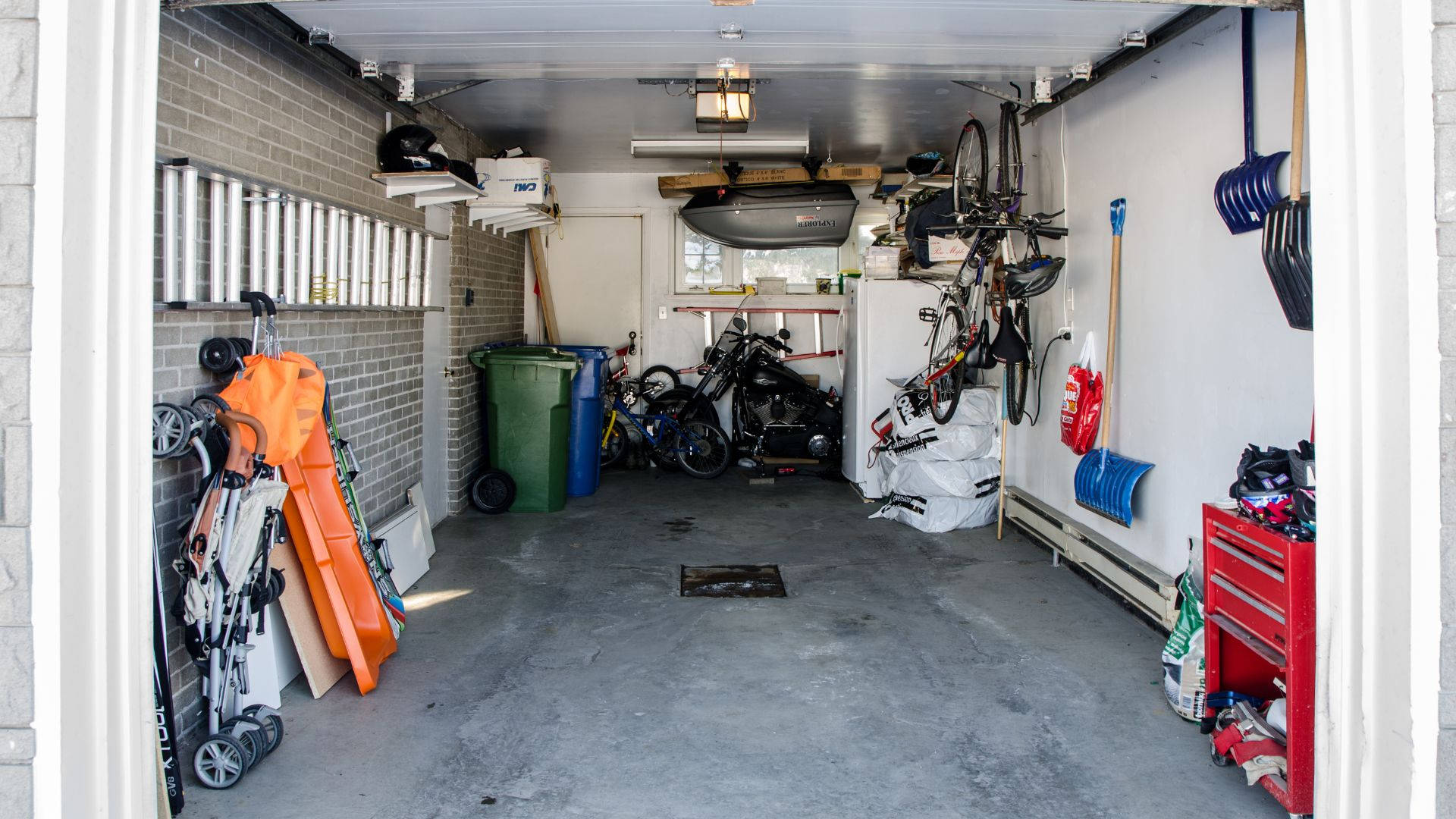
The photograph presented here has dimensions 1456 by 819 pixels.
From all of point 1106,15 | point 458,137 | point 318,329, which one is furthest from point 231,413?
point 458,137

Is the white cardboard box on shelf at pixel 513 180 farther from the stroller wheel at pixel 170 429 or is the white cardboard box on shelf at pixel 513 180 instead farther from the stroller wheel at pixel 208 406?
the stroller wheel at pixel 170 429

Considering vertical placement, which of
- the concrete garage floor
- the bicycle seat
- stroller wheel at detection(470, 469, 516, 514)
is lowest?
the concrete garage floor

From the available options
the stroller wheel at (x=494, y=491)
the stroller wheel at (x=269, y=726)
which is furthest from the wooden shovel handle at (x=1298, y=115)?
the stroller wheel at (x=494, y=491)

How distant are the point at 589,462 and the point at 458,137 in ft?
7.93

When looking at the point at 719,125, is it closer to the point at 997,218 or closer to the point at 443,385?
the point at 997,218

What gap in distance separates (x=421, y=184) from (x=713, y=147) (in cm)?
284

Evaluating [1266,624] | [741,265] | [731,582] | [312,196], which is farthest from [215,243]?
[741,265]

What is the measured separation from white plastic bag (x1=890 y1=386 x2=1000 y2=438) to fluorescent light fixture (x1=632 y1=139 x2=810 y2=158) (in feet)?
7.20

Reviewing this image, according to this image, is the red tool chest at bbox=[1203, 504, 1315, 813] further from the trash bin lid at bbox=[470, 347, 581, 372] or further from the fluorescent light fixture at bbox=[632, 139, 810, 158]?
the fluorescent light fixture at bbox=[632, 139, 810, 158]

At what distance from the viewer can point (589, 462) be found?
723cm

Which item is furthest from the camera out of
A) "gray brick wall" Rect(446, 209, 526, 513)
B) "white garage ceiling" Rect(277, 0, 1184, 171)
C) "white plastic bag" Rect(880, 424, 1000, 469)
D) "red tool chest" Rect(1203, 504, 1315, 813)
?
"gray brick wall" Rect(446, 209, 526, 513)

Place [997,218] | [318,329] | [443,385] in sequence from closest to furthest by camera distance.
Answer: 1. [318,329]
2. [997,218]
3. [443,385]

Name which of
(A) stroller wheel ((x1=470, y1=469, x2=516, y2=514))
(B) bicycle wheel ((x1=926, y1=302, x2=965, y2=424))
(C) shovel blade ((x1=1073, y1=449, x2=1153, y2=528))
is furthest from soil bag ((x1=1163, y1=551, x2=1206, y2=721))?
(A) stroller wheel ((x1=470, y1=469, x2=516, y2=514))

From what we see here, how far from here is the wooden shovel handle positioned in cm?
301
